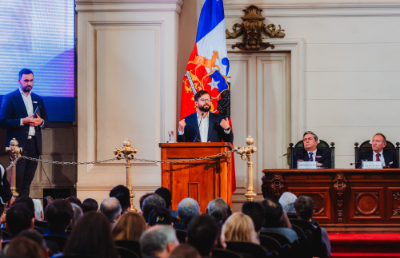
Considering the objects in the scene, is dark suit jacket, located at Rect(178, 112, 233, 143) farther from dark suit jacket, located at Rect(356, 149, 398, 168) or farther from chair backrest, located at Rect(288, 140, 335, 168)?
dark suit jacket, located at Rect(356, 149, 398, 168)

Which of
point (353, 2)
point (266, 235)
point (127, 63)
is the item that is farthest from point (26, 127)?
point (353, 2)

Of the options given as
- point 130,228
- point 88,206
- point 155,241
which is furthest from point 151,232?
point 88,206

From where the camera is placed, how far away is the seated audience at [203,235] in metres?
2.53

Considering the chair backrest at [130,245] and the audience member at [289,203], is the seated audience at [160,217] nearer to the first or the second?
the chair backrest at [130,245]

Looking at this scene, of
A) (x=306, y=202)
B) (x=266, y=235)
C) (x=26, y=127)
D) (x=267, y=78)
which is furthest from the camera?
(x=267, y=78)

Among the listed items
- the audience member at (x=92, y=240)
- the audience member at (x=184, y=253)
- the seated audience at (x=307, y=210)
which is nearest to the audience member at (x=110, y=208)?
the audience member at (x=92, y=240)

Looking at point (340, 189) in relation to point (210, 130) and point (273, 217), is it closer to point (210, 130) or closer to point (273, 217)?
point (210, 130)

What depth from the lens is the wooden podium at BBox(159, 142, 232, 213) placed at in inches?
212

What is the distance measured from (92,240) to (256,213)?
1397 mm

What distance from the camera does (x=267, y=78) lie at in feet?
28.1

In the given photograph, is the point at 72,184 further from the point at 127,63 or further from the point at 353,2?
the point at 353,2

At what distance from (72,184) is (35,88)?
1.71 metres

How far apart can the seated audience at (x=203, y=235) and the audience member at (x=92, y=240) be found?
41 cm

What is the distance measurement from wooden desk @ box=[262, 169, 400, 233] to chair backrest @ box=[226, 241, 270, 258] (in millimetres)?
3239
